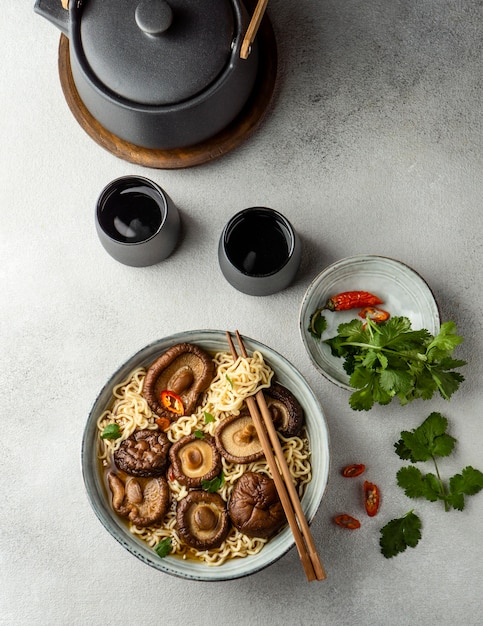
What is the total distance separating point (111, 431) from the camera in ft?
8.09

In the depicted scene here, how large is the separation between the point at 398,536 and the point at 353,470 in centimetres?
32

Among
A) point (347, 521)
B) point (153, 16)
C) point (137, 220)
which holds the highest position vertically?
point (153, 16)

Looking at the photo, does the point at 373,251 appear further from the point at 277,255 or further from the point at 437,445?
the point at 437,445

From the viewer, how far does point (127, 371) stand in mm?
2518

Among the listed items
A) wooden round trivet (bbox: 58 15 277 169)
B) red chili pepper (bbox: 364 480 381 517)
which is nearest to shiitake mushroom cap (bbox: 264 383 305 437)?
red chili pepper (bbox: 364 480 381 517)

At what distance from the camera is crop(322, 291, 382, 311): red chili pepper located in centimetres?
268

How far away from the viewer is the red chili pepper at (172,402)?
8.29 feet

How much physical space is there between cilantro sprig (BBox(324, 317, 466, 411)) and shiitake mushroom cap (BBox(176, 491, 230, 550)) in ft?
2.11

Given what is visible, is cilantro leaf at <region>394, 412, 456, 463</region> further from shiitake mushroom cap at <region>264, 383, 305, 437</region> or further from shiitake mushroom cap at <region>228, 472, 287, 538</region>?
shiitake mushroom cap at <region>228, 472, 287, 538</region>

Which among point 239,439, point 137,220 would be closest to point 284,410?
→ point 239,439

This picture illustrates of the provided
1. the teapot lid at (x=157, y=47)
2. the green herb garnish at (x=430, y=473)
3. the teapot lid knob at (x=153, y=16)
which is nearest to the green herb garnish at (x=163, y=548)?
the green herb garnish at (x=430, y=473)

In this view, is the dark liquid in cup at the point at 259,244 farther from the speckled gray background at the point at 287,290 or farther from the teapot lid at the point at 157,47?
the teapot lid at the point at 157,47

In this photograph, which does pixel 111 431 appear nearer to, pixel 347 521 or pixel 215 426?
pixel 215 426

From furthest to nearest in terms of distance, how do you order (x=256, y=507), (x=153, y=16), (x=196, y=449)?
(x=196, y=449) < (x=256, y=507) < (x=153, y=16)
